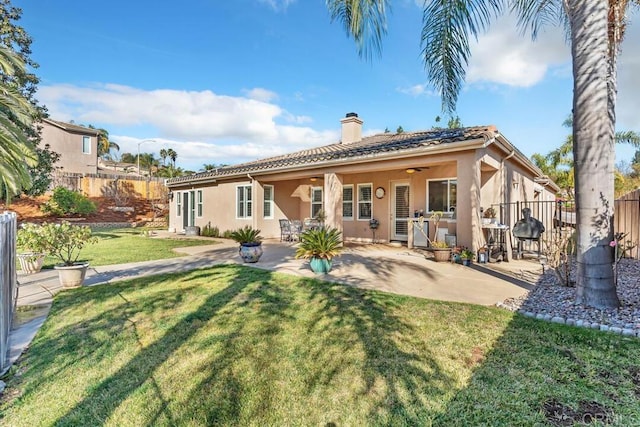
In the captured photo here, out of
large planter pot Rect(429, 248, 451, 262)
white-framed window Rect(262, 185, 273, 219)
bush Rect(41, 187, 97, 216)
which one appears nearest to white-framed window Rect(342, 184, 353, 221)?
white-framed window Rect(262, 185, 273, 219)

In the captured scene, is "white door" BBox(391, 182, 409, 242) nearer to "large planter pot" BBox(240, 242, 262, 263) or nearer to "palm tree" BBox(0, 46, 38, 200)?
"large planter pot" BBox(240, 242, 262, 263)

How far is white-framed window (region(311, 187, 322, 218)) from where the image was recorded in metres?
15.6

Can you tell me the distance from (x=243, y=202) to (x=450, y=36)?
37.6 feet

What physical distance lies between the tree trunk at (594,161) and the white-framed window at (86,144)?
36.5m

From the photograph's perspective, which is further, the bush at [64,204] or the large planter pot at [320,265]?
the bush at [64,204]

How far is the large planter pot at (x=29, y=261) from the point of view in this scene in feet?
25.5

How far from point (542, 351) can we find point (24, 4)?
2069 cm

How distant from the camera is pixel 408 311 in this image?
4.81 metres

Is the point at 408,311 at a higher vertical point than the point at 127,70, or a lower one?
lower

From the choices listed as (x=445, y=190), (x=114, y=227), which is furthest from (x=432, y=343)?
(x=114, y=227)

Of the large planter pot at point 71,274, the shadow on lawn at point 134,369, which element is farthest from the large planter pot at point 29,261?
the shadow on lawn at point 134,369

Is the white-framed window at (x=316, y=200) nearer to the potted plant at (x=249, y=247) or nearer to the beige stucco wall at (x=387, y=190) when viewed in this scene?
the beige stucco wall at (x=387, y=190)

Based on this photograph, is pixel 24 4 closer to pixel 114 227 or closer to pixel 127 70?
pixel 127 70

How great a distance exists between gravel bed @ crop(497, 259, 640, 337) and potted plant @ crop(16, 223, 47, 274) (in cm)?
897
